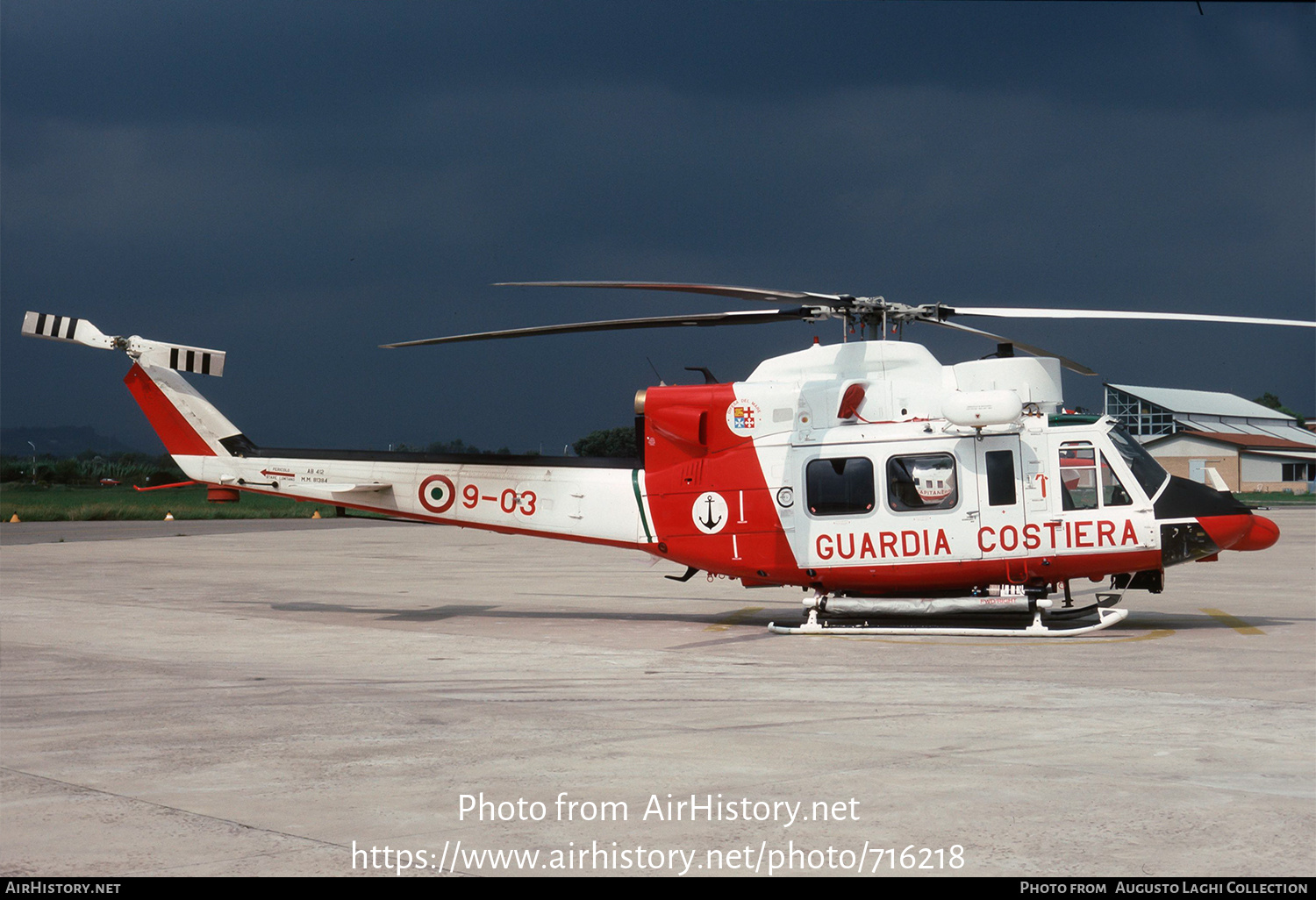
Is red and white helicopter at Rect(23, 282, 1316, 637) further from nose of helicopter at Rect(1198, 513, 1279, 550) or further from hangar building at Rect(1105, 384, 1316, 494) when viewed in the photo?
hangar building at Rect(1105, 384, 1316, 494)

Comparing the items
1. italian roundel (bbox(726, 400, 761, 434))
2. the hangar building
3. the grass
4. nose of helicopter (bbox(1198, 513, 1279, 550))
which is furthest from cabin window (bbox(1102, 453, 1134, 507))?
the hangar building

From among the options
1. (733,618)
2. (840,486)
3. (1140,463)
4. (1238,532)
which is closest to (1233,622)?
(1238,532)

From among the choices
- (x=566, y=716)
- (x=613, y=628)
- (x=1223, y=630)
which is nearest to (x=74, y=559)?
(x=613, y=628)

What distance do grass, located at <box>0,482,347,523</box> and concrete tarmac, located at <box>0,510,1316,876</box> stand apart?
2307 centimetres

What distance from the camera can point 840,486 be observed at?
13406 mm

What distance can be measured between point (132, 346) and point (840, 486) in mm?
9967

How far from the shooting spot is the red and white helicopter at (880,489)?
41.8 ft

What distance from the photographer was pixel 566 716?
8500mm

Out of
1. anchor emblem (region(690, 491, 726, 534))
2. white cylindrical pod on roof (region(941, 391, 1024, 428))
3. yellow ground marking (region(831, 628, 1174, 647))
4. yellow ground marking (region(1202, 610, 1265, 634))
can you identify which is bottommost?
yellow ground marking (region(1202, 610, 1265, 634))

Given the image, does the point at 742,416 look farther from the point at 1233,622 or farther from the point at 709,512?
the point at 1233,622

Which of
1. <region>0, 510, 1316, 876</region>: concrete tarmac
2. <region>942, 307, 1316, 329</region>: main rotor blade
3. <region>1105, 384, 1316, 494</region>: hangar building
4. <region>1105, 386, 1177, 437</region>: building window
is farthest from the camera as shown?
<region>1105, 386, 1177, 437</region>: building window

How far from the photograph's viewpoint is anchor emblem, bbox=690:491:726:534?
549 inches

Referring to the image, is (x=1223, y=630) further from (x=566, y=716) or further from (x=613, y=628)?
(x=566, y=716)
